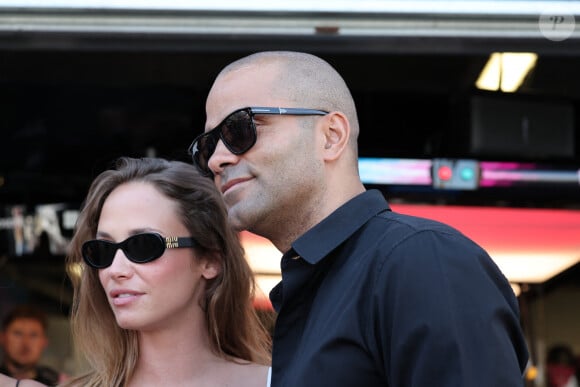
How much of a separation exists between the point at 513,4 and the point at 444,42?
1.08ft

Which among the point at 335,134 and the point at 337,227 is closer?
the point at 337,227

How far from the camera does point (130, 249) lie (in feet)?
8.80

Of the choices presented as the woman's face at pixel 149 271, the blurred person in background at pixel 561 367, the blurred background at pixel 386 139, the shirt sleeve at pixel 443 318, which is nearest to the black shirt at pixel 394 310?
the shirt sleeve at pixel 443 318

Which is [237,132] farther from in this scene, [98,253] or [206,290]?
[206,290]

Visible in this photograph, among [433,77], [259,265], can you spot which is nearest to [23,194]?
[259,265]

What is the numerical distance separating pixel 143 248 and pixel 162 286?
12 cm

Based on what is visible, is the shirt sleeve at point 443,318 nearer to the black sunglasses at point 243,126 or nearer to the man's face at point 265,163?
the man's face at point 265,163

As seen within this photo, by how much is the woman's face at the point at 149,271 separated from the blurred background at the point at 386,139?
1366mm

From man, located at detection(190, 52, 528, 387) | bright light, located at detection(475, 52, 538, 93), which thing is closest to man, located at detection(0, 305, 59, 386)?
bright light, located at detection(475, 52, 538, 93)

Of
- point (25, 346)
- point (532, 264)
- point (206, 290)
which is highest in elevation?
point (206, 290)

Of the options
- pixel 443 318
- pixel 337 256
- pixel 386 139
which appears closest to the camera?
pixel 443 318

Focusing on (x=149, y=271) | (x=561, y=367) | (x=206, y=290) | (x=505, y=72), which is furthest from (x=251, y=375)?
(x=561, y=367)

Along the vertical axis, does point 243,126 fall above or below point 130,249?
above

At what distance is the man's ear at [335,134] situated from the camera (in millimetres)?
1826
